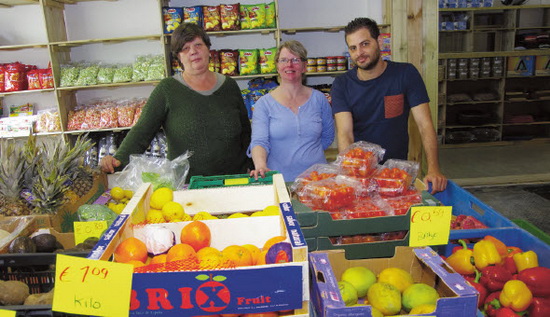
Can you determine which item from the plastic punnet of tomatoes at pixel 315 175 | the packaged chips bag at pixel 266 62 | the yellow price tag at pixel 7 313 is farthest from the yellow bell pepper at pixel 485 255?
the packaged chips bag at pixel 266 62

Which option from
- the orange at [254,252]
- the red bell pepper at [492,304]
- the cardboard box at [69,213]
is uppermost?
the orange at [254,252]

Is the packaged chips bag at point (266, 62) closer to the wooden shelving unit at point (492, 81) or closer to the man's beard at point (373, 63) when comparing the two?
the man's beard at point (373, 63)

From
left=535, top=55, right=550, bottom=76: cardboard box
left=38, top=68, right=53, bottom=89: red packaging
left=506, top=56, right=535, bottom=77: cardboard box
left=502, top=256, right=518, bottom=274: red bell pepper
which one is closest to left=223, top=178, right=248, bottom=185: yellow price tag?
left=502, top=256, right=518, bottom=274: red bell pepper

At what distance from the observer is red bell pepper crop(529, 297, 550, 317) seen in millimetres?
1146

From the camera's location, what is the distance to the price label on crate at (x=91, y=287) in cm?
85

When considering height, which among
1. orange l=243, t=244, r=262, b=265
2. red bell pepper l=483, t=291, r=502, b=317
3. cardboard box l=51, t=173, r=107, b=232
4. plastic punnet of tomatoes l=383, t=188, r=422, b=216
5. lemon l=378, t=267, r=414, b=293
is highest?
plastic punnet of tomatoes l=383, t=188, r=422, b=216

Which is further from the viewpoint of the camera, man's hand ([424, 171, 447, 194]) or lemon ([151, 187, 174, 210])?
man's hand ([424, 171, 447, 194])

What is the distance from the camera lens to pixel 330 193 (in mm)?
1314

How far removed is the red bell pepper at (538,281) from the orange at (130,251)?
1.03 metres

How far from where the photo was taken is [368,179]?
1450mm

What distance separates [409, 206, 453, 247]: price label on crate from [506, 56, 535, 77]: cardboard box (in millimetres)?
6866

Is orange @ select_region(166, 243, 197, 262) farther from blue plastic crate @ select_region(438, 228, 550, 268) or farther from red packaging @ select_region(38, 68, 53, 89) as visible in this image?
red packaging @ select_region(38, 68, 53, 89)

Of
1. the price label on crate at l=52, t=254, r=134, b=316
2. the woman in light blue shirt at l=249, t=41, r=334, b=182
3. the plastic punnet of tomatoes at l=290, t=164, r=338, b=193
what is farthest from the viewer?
the woman in light blue shirt at l=249, t=41, r=334, b=182

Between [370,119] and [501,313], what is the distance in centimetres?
132
